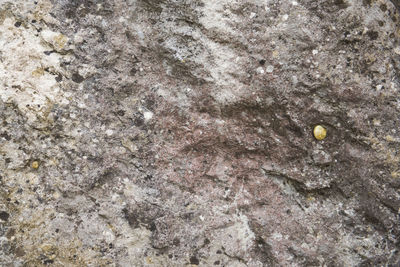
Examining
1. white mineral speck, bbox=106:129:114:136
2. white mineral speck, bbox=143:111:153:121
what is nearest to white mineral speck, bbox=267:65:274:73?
white mineral speck, bbox=143:111:153:121

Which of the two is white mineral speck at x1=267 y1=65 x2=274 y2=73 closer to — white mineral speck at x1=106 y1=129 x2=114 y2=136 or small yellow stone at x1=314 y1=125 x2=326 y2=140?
small yellow stone at x1=314 y1=125 x2=326 y2=140

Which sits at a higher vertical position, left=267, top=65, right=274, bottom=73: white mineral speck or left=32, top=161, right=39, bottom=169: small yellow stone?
left=267, top=65, right=274, bottom=73: white mineral speck

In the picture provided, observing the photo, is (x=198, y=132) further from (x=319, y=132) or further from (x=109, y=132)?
(x=319, y=132)

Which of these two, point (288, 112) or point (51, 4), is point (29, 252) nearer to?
point (51, 4)

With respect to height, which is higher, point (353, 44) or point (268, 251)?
point (353, 44)

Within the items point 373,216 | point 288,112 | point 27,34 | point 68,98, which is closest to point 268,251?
point 373,216

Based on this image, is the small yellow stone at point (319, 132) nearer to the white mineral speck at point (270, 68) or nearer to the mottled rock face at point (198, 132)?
the mottled rock face at point (198, 132)

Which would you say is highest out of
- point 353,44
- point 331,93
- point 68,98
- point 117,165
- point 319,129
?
point 353,44

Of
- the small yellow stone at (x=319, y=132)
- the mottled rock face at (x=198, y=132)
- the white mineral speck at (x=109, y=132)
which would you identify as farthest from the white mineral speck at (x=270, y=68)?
the white mineral speck at (x=109, y=132)
